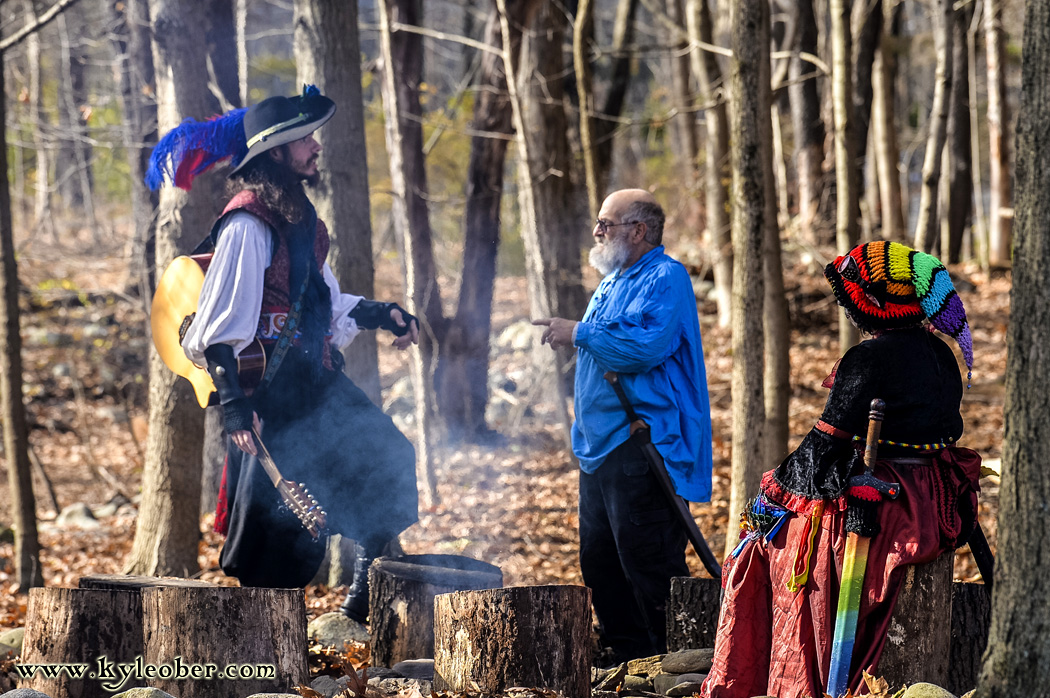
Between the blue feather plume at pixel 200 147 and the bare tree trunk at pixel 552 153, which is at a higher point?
the bare tree trunk at pixel 552 153

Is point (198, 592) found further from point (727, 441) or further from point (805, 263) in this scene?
point (805, 263)

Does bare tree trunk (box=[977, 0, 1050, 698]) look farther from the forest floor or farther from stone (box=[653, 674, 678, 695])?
the forest floor

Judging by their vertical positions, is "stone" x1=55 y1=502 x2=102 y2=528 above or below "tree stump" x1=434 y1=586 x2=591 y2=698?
below

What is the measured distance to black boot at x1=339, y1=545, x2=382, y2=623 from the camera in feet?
16.3

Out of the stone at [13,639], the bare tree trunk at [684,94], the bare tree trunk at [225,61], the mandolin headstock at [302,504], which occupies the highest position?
the bare tree trunk at [684,94]

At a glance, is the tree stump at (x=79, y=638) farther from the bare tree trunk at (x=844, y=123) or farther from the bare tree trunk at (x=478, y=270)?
the bare tree trunk at (x=478, y=270)

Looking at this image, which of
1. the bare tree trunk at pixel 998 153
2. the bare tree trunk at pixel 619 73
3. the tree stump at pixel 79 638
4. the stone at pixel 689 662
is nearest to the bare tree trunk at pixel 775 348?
the stone at pixel 689 662

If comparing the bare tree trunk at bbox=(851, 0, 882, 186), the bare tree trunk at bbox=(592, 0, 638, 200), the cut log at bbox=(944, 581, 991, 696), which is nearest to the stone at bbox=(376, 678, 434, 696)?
the cut log at bbox=(944, 581, 991, 696)

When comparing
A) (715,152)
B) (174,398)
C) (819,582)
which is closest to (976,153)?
(715,152)

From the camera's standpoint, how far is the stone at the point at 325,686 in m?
4.00

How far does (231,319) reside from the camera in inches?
171

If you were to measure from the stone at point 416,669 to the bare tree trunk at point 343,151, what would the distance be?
8.16 ft

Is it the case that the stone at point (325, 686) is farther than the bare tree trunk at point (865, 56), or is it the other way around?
the bare tree trunk at point (865, 56)

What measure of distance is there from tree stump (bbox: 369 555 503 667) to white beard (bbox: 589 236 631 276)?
5.25 ft
